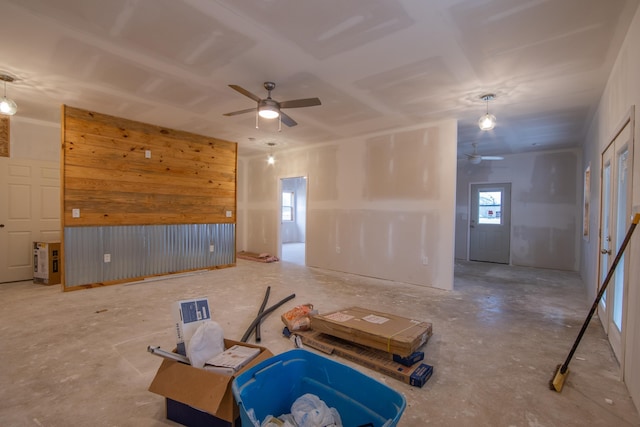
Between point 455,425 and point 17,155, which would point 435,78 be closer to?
point 455,425

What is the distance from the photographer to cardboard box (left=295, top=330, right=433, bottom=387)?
7.20 ft

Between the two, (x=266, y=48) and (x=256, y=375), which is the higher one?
(x=266, y=48)

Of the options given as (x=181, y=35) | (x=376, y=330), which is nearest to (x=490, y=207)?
(x=376, y=330)

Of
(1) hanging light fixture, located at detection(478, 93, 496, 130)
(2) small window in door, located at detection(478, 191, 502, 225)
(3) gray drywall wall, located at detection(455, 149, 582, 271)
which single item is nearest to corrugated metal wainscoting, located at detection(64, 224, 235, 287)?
(1) hanging light fixture, located at detection(478, 93, 496, 130)

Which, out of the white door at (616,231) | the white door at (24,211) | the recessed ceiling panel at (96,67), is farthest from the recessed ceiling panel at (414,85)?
the white door at (24,211)

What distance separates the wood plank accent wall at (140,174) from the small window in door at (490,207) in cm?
603

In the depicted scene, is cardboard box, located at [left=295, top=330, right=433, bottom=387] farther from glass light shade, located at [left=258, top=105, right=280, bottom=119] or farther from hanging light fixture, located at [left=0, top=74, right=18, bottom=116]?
hanging light fixture, located at [left=0, top=74, right=18, bottom=116]

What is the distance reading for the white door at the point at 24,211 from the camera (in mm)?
4895

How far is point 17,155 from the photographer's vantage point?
16.3 ft

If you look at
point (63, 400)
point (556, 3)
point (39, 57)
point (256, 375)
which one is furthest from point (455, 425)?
point (39, 57)

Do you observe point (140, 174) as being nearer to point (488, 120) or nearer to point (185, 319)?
point (185, 319)

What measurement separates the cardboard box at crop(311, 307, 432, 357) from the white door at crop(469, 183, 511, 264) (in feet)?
19.1

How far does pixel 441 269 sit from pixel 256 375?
4086 mm

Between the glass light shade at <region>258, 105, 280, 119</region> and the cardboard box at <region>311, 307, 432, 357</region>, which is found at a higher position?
the glass light shade at <region>258, 105, 280, 119</region>
